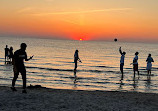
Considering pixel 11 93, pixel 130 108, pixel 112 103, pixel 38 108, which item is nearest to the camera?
pixel 38 108

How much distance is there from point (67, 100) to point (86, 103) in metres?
0.89

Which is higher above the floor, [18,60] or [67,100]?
[18,60]

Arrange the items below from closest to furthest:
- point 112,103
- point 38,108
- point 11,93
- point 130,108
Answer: point 38,108, point 130,108, point 112,103, point 11,93

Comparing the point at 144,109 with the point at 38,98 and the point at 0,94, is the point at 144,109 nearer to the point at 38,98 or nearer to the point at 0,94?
the point at 38,98

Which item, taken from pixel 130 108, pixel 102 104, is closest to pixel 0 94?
pixel 102 104

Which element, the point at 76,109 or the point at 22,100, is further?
the point at 22,100

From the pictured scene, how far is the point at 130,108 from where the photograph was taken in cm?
805

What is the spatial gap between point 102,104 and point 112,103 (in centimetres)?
53

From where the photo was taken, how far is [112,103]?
28.7ft

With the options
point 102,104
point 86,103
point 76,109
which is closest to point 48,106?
point 76,109

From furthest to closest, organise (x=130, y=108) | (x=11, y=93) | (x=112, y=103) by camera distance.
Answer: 1. (x=11, y=93)
2. (x=112, y=103)
3. (x=130, y=108)

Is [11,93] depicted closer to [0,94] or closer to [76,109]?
[0,94]

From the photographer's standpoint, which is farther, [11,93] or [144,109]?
[11,93]

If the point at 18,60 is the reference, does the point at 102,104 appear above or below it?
below
